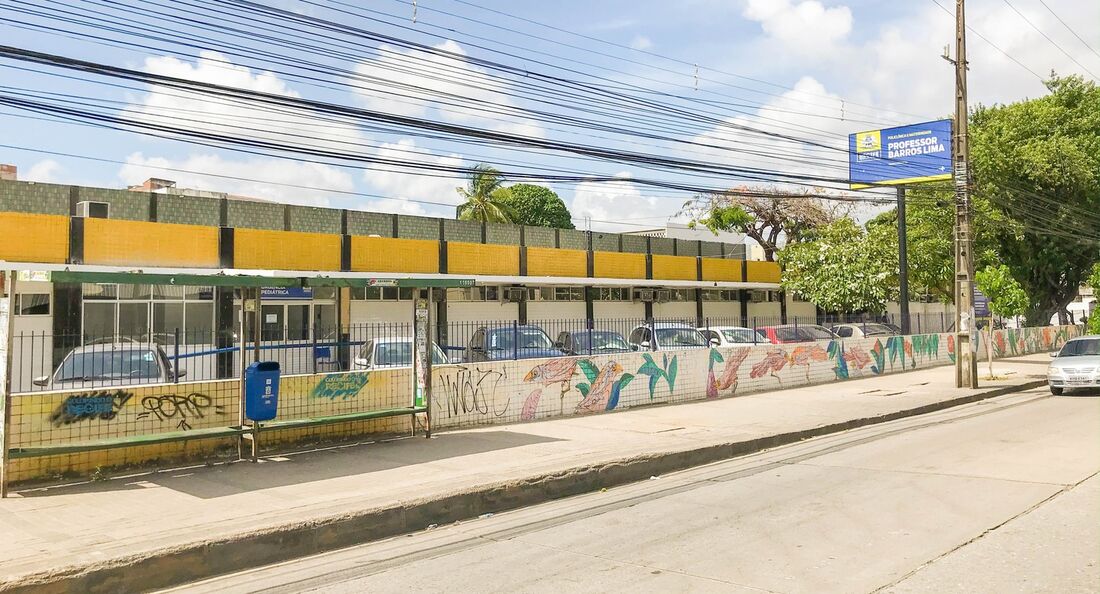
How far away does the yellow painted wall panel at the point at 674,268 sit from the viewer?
118 ft

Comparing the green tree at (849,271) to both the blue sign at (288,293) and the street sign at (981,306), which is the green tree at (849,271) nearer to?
the street sign at (981,306)

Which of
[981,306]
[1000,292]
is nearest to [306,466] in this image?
[981,306]

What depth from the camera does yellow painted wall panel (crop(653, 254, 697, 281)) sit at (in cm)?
3591

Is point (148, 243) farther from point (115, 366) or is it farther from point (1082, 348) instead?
point (1082, 348)

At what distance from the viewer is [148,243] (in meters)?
23.2

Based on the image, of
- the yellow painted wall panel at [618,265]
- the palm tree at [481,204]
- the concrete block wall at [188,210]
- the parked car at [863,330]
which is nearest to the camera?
the concrete block wall at [188,210]

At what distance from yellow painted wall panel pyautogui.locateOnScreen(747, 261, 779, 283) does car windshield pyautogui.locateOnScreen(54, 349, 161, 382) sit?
33.0 m

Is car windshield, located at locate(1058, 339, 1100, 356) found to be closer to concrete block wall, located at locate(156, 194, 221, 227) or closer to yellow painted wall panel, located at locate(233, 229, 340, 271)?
yellow painted wall panel, located at locate(233, 229, 340, 271)

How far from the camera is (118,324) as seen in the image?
2302 cm

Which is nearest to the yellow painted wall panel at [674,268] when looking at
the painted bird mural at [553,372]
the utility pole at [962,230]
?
the utility pole at [962,230]

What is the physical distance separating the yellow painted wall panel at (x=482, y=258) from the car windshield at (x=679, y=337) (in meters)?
12.4

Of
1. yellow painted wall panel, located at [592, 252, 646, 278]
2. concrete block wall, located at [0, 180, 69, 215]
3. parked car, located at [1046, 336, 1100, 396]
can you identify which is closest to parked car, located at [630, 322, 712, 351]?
parked car, located at [1046, 336, 1100, 396]

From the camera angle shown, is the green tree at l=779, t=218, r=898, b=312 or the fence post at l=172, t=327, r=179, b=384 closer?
the fence post at l=172, t=327, r=179, b=384

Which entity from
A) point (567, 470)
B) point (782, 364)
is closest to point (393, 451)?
point (567, 470)
